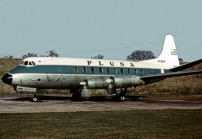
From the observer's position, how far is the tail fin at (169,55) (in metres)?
43.1

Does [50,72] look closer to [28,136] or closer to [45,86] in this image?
[45,86]

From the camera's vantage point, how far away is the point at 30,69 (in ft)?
107

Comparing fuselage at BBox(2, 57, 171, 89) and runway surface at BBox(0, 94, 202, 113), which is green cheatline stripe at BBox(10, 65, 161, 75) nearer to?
fuselage at BBox(2, 57, 171, 89)

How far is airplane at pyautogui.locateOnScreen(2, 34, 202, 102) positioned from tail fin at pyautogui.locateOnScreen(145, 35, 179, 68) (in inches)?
73.1

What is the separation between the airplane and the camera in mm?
32156

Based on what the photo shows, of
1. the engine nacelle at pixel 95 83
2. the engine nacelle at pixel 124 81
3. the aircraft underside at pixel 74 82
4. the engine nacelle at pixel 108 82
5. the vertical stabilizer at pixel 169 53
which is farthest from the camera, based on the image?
the vertical stabilizer at pixel 169 53

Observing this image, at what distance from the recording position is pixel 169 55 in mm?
43812

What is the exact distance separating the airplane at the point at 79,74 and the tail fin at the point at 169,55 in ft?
6.09

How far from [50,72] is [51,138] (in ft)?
68.8

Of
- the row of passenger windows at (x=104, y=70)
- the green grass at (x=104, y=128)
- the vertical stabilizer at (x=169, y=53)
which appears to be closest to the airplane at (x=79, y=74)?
the row of passenger windows at (x=104, y=70)

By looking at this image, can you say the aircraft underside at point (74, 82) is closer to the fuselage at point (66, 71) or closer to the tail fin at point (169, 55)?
the fuselage at point (66, 71)

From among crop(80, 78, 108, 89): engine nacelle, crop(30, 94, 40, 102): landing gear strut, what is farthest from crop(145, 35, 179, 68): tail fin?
crop(30, 94, 40, 102): landing gear strut

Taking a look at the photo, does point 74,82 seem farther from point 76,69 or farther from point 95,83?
point 95,83

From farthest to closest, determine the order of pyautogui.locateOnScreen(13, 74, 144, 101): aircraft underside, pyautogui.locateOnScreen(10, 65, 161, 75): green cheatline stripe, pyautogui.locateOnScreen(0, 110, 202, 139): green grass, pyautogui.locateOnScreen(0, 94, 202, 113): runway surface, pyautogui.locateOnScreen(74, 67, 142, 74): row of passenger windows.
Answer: pyautogui.locateOnScreen(74, 67, 142, 74): row of passenger windows
pyautogui.locateOnScreen(10, 65, 161, 75): green cheatline stripe
pyautogui.locateOnScreen(13, 74, 144, 101): aircraft underside
pyautogui.locateOnScreen(0, 94, 202, 113): runway surface
pyautogui.locateOnScreen(0, 110, 202, 139): green grass
